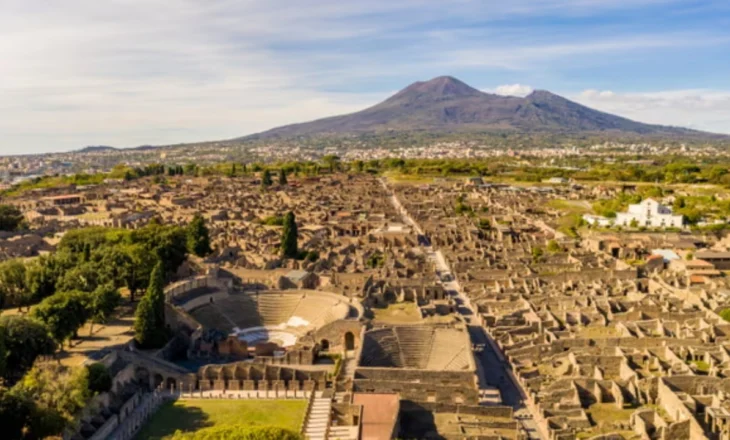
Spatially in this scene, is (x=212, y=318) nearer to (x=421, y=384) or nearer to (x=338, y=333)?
(x=338, y=333)

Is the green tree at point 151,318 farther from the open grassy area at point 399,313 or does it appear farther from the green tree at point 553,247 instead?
the green tree at point 553,247

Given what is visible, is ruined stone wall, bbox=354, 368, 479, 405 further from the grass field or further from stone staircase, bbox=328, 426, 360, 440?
the grass field

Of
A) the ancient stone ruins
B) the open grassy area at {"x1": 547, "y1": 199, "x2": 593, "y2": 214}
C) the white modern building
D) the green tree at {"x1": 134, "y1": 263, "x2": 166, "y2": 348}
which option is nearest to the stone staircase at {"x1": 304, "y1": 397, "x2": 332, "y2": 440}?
the ancient stone ruins

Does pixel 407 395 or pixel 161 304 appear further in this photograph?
pixel 161 304

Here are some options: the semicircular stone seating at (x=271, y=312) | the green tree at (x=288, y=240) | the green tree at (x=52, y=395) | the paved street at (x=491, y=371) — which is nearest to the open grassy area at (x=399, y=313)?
the semicircular stone seating at (x=271, y=312)

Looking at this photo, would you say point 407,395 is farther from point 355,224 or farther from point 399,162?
point 399,162

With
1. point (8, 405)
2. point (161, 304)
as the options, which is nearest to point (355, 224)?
point (161, 304)
